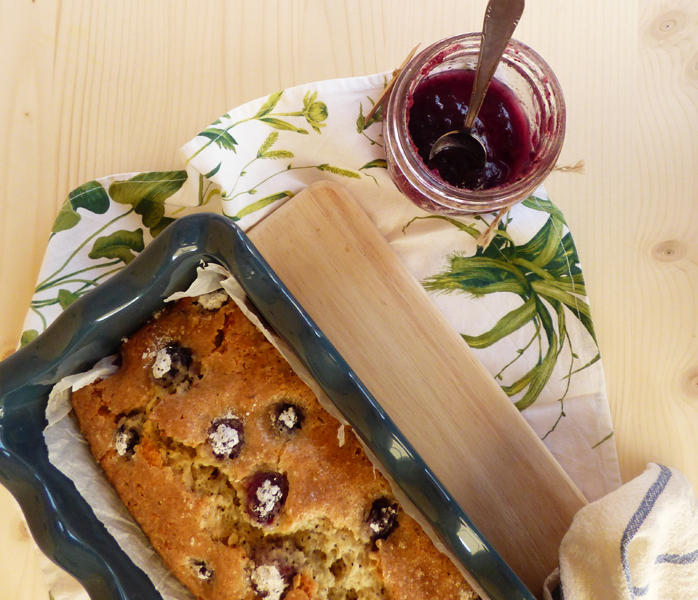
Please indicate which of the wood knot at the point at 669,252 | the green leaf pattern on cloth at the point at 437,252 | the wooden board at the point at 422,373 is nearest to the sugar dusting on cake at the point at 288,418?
the wooden board at the point at 422,373

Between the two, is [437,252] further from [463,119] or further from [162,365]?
[162,365]

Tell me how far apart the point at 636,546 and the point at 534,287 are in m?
0.43

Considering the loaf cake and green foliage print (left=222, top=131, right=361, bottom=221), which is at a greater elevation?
green foliage print (left=222, top=131, right=361, bottom=221)

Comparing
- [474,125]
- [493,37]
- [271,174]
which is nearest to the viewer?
[493,37]

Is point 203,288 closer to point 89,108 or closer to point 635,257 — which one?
point 89,108

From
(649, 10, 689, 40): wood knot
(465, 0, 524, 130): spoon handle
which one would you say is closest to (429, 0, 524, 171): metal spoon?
(465, 0, 524, 130): spoon handle

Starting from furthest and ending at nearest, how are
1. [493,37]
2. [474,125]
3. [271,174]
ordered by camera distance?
[271,174] → [474,125] → [493,37]

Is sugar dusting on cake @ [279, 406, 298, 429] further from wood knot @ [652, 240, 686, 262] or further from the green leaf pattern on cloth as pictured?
wood knot @ [652, 240, 686, 262]

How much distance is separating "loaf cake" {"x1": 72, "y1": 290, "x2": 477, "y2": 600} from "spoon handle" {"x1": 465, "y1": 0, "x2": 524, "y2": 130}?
485 millimetres

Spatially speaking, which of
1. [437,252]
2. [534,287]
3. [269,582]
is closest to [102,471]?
[269,582]

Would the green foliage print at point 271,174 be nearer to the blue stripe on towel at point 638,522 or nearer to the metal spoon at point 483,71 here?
the metal spoon at point 483,71

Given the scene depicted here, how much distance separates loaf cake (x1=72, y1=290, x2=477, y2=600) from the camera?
81cm

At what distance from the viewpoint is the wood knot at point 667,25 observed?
1.05m

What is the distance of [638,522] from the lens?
82 centimetres
